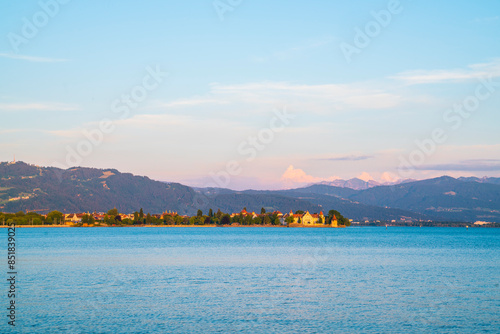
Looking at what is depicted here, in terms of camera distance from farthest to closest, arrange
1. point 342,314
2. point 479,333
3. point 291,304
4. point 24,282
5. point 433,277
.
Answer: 1. point 433,277
2. point 24,282
3. point 291,304
4. point 342,314
5. point 479,333

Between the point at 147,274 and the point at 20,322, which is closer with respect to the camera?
the point at 20,322

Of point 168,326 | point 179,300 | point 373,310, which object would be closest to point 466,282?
point 373,310

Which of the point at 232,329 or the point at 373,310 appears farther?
the point at 373,310

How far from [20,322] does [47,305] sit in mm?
4759

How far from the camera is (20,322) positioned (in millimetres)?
28578

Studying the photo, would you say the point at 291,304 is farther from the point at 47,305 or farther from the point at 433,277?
the point at 433,277

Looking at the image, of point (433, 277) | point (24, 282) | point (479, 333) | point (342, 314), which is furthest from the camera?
point (433, 277)

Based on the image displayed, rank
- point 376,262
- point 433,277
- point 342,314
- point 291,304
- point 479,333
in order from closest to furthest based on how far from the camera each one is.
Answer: point 479,333 → point 342,314 → point 291,304 → point 433,277 → point 376,262

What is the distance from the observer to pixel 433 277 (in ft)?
164

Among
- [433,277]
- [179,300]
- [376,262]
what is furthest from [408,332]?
[376,262]

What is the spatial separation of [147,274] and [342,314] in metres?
24.1

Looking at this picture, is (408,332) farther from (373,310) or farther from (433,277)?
(433,277)

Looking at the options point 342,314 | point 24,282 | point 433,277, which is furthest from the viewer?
point 433,277

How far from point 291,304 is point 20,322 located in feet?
53.0
